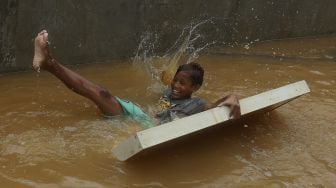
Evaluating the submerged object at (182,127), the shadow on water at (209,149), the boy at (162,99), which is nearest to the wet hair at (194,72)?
the boy at (162,99)

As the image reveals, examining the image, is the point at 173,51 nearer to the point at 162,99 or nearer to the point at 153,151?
the point at 162,99

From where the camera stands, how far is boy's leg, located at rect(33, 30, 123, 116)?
150 inches

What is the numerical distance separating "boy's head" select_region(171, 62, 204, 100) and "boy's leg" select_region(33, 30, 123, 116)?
502 mm

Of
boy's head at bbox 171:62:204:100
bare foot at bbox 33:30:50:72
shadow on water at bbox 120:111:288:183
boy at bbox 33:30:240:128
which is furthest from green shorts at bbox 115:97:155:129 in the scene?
bare foot at bbox 33:30:50:72

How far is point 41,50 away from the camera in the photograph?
12.4 ft

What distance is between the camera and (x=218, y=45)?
6996 mm

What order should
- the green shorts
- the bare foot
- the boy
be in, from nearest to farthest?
the bare foot < the boy < the green shorts

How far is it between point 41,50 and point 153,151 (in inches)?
44.3

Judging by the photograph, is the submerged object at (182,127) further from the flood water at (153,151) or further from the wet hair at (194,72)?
the wet hair at (194,72)

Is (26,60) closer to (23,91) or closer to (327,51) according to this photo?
(23,91)

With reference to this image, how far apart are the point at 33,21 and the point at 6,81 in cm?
70

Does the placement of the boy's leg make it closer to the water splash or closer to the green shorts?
the green shorts

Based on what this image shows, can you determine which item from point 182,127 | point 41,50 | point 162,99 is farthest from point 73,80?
point 182,127

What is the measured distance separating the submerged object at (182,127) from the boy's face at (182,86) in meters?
0.64
